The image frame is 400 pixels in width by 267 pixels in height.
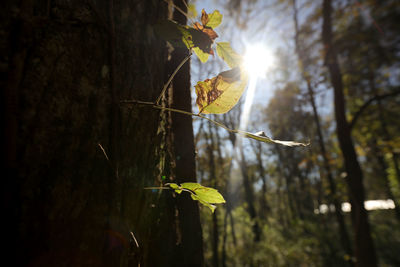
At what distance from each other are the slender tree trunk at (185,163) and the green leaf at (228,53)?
27cm

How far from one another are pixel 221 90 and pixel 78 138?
0.32 m

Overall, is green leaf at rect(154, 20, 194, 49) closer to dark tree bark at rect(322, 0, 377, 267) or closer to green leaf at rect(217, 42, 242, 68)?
green leaf at rect(217, 42, 242, 68)

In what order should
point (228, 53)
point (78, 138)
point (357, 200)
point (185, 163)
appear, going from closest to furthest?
point (78, 138) → point (228, 53) → point (185, 163) → point (357, 200)

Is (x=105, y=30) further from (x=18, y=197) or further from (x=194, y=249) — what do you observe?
(x=194, y=249)

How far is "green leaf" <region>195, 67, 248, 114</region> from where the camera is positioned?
441 mm

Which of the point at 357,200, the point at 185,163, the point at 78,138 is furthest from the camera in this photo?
the point at 357,200

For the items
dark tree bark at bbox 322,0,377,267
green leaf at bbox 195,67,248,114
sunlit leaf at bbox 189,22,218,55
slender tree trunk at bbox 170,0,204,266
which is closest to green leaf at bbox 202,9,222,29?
sunlit leaf at bbox 189,22,218,55

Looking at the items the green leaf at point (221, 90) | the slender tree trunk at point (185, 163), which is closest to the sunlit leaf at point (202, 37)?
the green leaf at point (221, 90)

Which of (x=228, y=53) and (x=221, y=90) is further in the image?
(x=228, y=53)

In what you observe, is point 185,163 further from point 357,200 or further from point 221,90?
point 357,200

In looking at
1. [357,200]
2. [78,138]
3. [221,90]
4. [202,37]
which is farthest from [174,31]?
[357,200]

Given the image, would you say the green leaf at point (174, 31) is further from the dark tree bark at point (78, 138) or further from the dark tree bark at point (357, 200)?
the dark tree bark at point (357, 200)

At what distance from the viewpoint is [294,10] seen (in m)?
7.73

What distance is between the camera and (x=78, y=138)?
43cm
